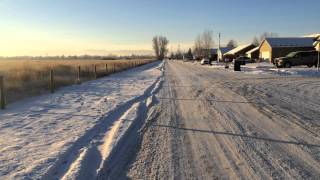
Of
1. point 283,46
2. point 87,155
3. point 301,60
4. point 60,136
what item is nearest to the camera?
point 87,155

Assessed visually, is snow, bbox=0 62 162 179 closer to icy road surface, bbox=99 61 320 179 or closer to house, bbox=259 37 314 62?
icy road surface, bbox=99 61 320 179

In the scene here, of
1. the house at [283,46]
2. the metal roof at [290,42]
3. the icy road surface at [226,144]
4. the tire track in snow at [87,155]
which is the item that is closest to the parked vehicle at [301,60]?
the house at [283,46]

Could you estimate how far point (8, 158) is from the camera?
6746 mm

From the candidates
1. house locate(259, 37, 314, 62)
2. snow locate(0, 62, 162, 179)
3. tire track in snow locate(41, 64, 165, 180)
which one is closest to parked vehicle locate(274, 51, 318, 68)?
house locate(259, 37, 314, 62)

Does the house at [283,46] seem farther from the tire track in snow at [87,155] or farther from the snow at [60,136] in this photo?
the tire track in snow at [87,155]

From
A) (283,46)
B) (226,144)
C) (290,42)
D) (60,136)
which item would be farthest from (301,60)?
(60,136)

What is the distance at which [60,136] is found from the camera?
858 centimetres

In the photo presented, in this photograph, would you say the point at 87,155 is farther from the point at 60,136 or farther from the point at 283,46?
the point at 283,46

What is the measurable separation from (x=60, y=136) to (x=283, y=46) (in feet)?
233

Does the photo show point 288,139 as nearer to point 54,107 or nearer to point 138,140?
point 138,140

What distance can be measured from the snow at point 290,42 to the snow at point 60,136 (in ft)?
215

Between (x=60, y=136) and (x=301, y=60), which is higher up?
(x=301, y=60)

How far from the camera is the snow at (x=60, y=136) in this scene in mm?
6125

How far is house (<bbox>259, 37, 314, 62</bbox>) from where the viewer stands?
74500 millimetres
